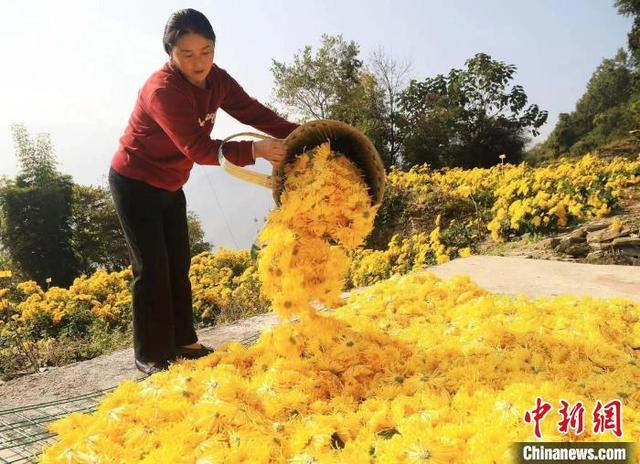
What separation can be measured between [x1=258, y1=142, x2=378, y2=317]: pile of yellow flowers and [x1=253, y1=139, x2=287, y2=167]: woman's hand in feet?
0.44

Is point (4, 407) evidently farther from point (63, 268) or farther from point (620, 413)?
point (63, 268)

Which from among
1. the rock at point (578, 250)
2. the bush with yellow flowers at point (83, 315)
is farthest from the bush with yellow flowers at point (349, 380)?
the bush with yellow flowers at point (83, 315)

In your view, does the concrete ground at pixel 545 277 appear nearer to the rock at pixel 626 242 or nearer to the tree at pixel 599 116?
the rock at pixel 626 242

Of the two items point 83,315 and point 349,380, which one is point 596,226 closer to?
point 349,380

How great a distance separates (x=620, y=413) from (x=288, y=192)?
6.44ft

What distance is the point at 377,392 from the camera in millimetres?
2664

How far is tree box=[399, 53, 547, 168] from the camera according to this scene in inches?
848

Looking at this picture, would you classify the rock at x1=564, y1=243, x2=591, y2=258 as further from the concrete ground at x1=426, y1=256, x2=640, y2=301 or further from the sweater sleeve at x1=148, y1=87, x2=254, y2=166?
the sweater sleeve at x1=148, y1=87, x2=254, y2=166

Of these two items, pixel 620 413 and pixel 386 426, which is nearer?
pixel 620 413

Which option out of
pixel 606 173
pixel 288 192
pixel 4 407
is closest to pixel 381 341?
pixel 288 192

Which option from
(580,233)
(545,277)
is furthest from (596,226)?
(545,277)

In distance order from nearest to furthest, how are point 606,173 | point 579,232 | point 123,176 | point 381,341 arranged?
point 381,341 → point 123,176 → point 579,232 → point 606,173

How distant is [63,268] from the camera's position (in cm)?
Result: 2222

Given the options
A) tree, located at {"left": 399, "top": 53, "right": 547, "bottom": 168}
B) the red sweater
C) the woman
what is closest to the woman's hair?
the woman
